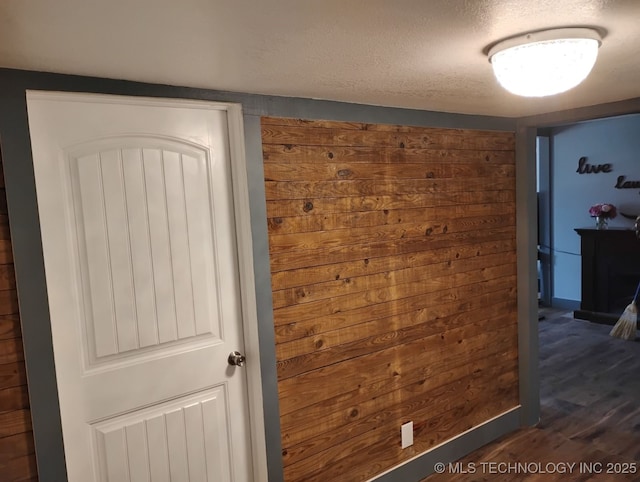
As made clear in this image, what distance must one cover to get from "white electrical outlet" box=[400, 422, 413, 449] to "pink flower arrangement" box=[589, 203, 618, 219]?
4.34 m

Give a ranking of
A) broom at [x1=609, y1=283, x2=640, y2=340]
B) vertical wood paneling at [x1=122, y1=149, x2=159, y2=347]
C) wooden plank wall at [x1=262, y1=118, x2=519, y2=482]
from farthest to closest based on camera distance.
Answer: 1. broom at [x1=609, y1=283, x2=640, y2=340]
2. wooden plank wall at [x1=262, y1=118, x2=519, y2=482]
3. vertical wood paneling at [x1=122, y1=149, x2=159, y2=347]

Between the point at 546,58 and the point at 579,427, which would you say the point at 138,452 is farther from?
the point at 579,427

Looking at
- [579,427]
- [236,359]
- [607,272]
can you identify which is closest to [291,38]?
[236,359]

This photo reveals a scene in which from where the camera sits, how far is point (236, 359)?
2.18 m

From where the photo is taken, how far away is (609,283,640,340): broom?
5.16 metres

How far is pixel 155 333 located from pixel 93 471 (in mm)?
550

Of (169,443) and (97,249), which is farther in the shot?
(169,443)

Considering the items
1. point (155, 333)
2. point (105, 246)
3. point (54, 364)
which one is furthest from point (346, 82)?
point (54, 364)

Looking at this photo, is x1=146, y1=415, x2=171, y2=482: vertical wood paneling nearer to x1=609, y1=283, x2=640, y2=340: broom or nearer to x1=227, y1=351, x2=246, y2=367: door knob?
x1=227, y1=351, x2=246, y2=367: door knob

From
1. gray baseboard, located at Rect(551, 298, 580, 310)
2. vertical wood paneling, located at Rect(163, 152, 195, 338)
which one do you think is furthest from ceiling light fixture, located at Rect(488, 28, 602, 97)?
gray baseboard, located at Rect(551, 298, 580, 310)

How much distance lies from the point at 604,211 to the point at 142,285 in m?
5.62

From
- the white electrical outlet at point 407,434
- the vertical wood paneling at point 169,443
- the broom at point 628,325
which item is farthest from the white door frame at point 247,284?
the broom at point 628,325

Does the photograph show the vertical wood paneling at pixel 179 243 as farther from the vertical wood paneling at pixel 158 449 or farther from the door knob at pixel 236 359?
Answer: the vertical wood paneling at pixel 158 449

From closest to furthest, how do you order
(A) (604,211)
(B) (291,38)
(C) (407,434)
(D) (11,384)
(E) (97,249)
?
(B) (291,38) → (D) (11,384) → (E) (97,249) → (C) (407,434) → (A) (604,211)
